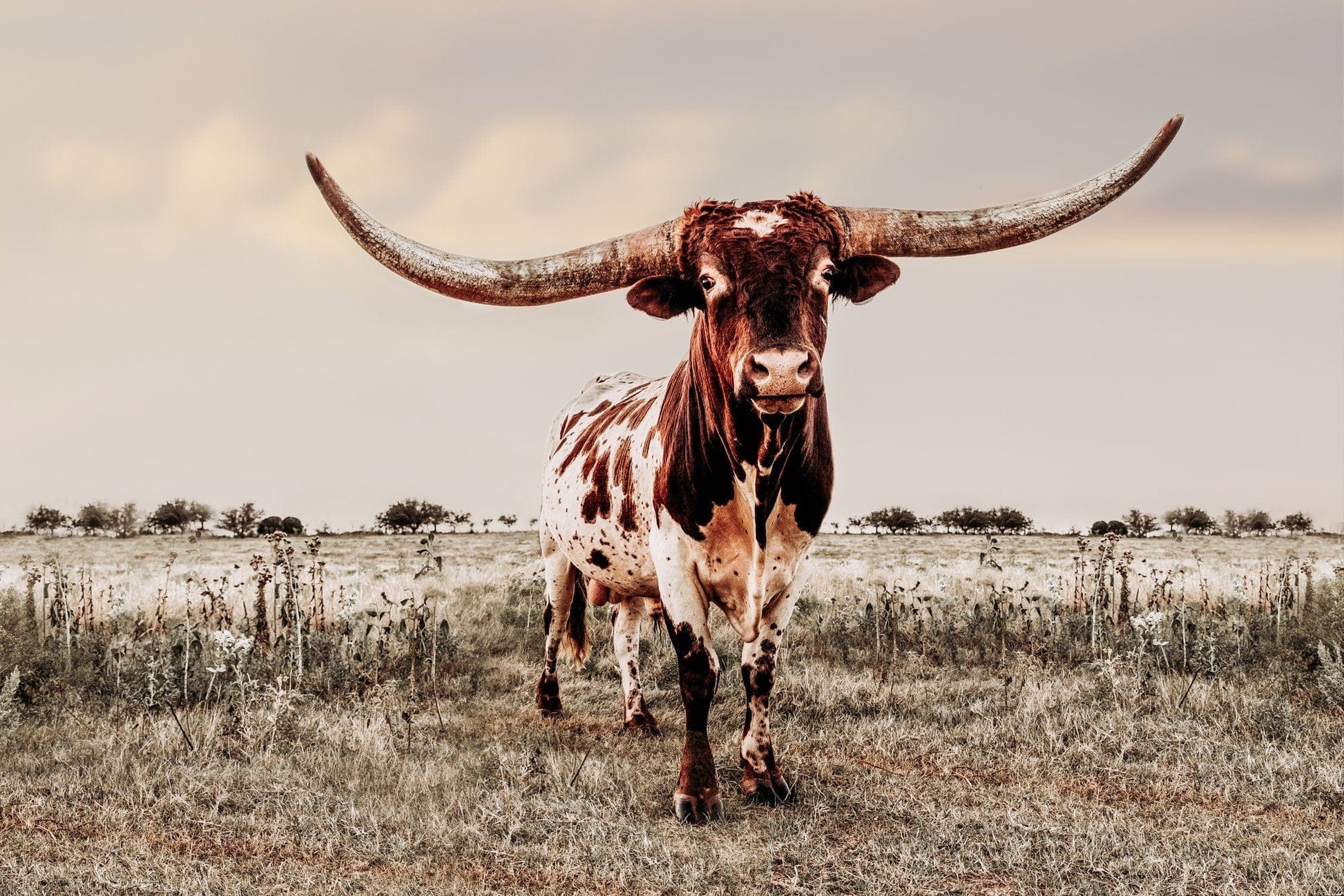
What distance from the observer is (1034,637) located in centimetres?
912

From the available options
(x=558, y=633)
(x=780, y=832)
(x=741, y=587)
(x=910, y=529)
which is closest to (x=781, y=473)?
(x=741, y=587)

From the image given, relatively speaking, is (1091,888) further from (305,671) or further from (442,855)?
(305,671)

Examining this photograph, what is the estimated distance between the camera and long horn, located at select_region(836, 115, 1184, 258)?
178 inches

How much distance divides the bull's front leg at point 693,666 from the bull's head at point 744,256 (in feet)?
3.87

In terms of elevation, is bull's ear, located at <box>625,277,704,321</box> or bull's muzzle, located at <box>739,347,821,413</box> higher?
bull's ear, located at <box>625,277,704,321</box>

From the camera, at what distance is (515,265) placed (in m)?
4.55

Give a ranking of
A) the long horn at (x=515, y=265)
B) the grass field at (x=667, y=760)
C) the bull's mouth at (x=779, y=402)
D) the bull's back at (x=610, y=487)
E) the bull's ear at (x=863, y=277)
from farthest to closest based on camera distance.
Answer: the bull's back at (x=610, y=487)
the bull's ear at (x=863, y=277)
the long horn at (x=515, y=265)
the grass field at (x=667, y=760)
the bull's mouth at (x=779, y=402)

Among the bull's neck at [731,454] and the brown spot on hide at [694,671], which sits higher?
the bull's neck at [731,454]

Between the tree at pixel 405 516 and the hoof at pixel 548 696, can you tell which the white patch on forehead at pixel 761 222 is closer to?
the hoof at pixel 548 696

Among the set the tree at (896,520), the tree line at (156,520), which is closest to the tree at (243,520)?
the tree line at (156,520)

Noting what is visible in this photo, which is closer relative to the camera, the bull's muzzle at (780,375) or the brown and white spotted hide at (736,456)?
the bull's muzzle at (780,375)

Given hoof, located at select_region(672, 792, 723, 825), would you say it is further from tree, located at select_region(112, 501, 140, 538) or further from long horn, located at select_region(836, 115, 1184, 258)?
tree, located at select_region(112, 501, 140, 538)

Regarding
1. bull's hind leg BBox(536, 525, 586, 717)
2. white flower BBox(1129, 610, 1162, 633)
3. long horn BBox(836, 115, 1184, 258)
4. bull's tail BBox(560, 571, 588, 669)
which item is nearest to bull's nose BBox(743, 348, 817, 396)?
long horn BBox(836, 115, 1184, 258)

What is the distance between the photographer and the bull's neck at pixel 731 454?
4383mm
